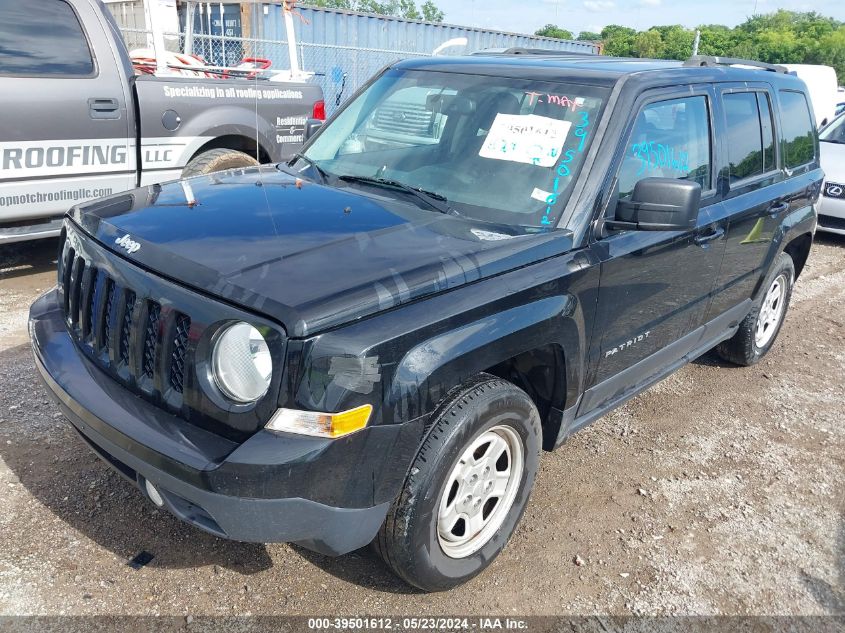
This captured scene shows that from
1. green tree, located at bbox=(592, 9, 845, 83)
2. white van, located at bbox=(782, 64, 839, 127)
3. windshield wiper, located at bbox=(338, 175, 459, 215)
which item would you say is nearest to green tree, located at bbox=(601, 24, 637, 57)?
green tree, located at bbox=(592, 9, 845, 83)

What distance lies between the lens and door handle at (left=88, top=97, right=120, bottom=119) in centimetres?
520

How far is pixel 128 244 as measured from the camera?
2541mm

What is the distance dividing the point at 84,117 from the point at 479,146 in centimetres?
343

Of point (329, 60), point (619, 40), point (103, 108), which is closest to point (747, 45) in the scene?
point (619, 40)

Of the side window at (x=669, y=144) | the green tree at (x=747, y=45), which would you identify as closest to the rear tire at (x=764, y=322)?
the side window at (x=669, y=144)

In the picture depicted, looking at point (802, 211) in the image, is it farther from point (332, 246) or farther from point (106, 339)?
point (106, 339)

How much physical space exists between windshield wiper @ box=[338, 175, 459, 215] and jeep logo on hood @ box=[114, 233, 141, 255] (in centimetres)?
108

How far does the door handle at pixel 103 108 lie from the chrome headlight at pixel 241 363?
3.85m

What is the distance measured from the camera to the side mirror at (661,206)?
9.32ft

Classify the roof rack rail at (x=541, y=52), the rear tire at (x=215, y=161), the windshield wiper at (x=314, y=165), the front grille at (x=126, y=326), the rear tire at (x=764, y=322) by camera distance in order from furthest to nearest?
the rear tire at (x=215, y=161) < the rear tire at (x=764, y=322) < the roof rack rail at (x=541, y=52) < the windshield wiper at (x=314, y=165) < the front grille at (x=126, y=326)

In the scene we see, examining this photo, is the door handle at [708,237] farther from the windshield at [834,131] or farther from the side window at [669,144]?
the windshield at [834,131]

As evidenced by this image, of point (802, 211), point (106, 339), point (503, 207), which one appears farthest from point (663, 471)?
point (106, 339)

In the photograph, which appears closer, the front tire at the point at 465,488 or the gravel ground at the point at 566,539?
the front tire at the point at 465,488

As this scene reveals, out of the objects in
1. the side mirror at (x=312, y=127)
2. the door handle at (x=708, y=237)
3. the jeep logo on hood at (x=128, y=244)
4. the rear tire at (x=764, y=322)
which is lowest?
the rear tire at (x=764, y=322)
